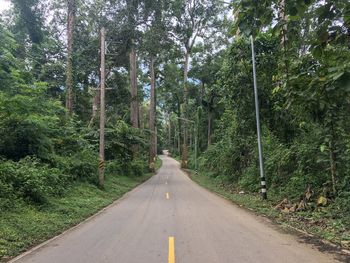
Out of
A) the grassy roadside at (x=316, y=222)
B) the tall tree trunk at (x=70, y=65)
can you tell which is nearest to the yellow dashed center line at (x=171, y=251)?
the grassy roadside at (x=316, y=222)

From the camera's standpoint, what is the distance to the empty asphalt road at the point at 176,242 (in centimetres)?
705

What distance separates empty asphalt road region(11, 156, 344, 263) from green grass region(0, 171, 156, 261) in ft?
1.39

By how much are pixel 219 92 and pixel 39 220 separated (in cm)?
1954

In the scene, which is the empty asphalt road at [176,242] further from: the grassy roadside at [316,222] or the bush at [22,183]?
the bush at [22,183]

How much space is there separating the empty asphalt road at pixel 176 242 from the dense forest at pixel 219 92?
2.40 metres

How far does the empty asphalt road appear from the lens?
23.1 ft

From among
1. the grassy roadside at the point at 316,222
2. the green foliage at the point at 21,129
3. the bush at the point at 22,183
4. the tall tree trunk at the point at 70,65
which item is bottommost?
the grassy roadside at the point at 316,222

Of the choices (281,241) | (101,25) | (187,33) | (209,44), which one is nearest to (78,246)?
(281,241)

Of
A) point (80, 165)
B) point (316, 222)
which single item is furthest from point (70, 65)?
point (316, 222)

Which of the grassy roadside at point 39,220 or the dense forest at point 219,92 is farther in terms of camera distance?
the grassy roadside at point 39,220

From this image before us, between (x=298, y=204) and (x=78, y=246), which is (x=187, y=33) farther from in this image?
(x=78, y=246)

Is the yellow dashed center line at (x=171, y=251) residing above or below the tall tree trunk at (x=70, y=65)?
below

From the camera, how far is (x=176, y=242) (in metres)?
8.41

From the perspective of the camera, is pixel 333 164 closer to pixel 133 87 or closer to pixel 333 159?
pixel 333 159
